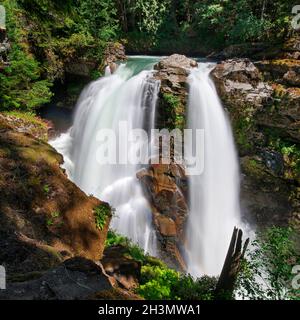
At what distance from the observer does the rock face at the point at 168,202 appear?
36.9 ft

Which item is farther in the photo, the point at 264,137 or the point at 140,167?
the point at 264,137

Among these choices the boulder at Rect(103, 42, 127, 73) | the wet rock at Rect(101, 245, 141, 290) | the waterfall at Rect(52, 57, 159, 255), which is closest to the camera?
the wet rock at Rect(101, 245, 141, 290)

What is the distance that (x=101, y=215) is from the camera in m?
6.92

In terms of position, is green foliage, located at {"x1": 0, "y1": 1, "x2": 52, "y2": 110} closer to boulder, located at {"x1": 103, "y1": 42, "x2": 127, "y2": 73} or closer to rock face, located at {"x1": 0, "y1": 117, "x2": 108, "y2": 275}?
boulder, located at {"x1": 103, "y1": 42, "x2": 127, "y2": 73}

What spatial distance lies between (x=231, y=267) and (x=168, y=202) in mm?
6307

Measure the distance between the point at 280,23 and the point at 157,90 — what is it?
900 centimetres

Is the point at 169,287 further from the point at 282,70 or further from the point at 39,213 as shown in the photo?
the point at 282,70

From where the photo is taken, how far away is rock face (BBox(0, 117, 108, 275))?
16.2ft

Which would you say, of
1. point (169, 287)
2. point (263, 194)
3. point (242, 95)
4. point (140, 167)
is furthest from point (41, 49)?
point (169, 287)

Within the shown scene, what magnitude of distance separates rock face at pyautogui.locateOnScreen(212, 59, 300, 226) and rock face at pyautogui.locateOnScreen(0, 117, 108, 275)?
28.6 feet

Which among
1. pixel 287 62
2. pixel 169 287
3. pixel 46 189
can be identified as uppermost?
pixel 287 62

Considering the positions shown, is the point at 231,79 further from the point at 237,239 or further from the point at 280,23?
the point at 237,239

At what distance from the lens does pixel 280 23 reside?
17.0 m

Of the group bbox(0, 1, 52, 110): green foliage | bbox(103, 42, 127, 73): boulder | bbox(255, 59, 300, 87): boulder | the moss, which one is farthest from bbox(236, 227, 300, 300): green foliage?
bbox(103, 42, 127, 73): boulder
